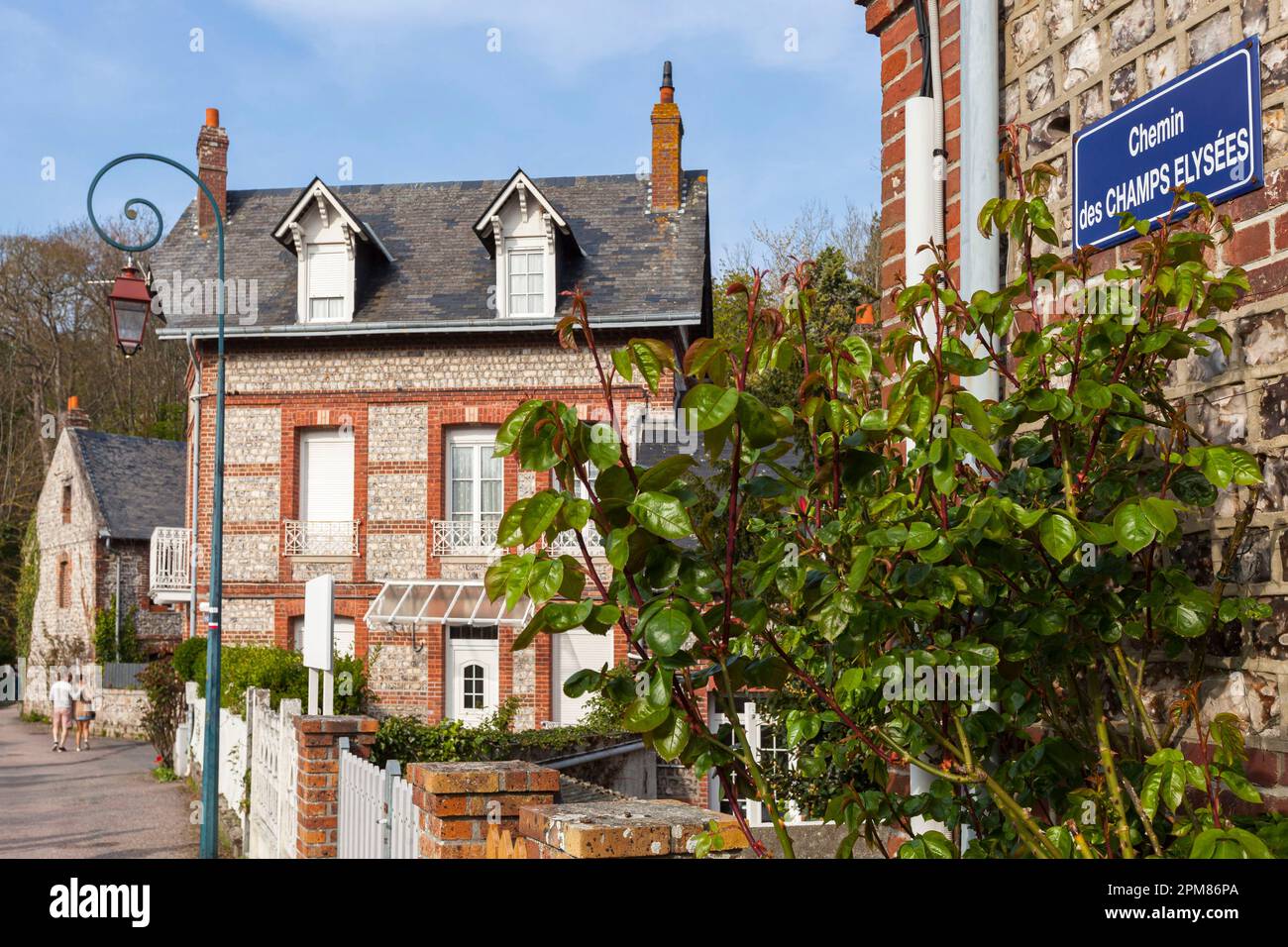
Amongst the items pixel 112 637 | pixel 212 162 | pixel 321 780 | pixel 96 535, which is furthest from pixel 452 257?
pixel 321 780

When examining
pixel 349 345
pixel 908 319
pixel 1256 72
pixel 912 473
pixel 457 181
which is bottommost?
pixel 912 473

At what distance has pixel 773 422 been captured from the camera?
2041mm

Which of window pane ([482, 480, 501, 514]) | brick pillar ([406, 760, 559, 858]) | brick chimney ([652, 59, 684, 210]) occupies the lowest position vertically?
brick pillar ([406, 760, 559, 858])

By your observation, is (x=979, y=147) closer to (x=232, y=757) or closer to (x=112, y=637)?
(x=232, y=757)

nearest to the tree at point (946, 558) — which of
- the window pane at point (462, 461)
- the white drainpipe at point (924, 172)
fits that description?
the white drainpipe at point (924, 172)

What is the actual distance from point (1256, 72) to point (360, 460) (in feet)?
63.9

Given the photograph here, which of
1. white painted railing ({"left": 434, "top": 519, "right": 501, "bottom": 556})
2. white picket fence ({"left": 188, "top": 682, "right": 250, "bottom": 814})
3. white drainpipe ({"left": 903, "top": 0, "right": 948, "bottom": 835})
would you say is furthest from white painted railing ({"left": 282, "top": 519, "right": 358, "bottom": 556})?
white drainpipe ({"left": 903, "top": 0, "right": 948, "bottom": 835})

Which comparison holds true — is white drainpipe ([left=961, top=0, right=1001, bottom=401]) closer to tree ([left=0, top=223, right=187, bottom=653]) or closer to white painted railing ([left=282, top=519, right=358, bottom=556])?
white painted railing ([left=282, top=519, right=358, bottom=556])

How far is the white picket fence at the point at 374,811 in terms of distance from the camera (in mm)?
4867

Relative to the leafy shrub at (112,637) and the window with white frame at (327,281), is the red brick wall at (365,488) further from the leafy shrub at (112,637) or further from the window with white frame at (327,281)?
the leafy shrub at (112,637)

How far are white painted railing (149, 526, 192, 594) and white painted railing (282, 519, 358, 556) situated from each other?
4.14 metres

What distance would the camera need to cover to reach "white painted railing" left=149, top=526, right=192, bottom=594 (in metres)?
24.1
